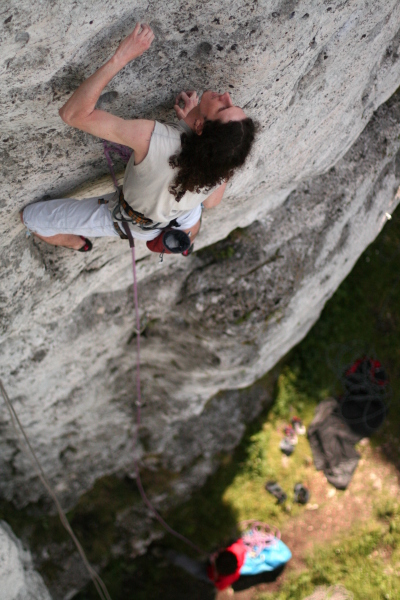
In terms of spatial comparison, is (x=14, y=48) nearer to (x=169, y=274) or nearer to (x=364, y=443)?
(x=169, y=274)

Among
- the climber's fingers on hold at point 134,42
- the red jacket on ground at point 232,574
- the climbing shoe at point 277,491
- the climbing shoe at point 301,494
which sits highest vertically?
the climber's fingers on hold at point 134,42

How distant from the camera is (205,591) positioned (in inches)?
250

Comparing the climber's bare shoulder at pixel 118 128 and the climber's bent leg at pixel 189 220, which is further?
the climber's bent leg at pixel 189 220

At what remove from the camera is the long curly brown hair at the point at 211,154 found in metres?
2.08

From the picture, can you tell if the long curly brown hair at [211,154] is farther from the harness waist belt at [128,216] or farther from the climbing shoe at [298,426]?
the climbing shoe at [298,426]

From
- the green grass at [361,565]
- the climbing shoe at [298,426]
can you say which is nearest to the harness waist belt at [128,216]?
the climbing shoe at [298,426]

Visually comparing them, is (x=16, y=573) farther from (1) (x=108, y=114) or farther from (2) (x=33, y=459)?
(1) (x=108, y=114)

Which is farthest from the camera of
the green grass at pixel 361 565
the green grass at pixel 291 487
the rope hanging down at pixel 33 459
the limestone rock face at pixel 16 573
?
the green grass at pixel 361 565

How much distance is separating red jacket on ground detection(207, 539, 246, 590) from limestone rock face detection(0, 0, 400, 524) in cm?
103

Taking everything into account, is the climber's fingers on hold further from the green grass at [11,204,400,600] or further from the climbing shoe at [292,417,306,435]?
the climbing shoe at [292,417,306,435]

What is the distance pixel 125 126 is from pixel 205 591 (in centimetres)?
659

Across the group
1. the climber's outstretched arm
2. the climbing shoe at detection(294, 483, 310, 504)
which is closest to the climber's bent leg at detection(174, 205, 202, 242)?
the climber's outstretched arm

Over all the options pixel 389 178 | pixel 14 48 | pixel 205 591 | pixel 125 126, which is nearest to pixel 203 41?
pixel 125 126

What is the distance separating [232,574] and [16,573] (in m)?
2.97
